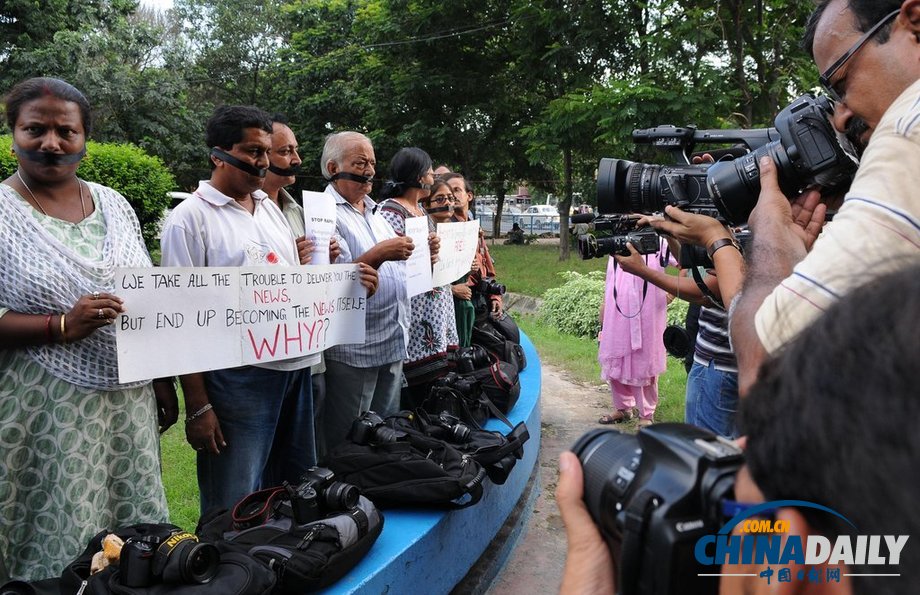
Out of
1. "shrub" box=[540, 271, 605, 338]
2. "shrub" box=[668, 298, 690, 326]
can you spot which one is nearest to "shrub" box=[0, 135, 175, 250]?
"shrub" box=[540, 271, 605, 338]

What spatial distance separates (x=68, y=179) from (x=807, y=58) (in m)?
12.0

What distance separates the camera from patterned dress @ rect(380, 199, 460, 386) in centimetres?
389

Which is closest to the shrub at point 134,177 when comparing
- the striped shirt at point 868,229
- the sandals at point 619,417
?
the sandals at point 619,417

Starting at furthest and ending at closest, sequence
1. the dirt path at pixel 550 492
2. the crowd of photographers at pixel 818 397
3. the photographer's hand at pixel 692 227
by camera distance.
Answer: the dirt path at pixel 550 492 < the photographer's hand at pixel 692 227 < the crowd of photographers at pixel 818 397

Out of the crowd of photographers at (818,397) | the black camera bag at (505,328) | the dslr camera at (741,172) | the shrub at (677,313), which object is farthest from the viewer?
the shrub at (677,313)

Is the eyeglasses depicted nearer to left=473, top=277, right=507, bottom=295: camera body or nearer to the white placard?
the white placard

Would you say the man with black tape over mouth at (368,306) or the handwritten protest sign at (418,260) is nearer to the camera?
the man with black tape over mouth at (368,306)

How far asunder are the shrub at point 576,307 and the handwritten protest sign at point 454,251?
505 cm

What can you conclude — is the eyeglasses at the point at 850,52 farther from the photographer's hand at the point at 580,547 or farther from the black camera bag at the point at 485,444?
the black camera bag at the point at 485,444

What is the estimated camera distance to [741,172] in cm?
175

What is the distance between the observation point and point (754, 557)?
2.27ft

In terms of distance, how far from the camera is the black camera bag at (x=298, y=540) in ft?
6.08

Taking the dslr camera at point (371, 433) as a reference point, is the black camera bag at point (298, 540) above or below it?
below

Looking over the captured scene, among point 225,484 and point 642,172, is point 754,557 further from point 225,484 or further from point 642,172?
point 225,484
